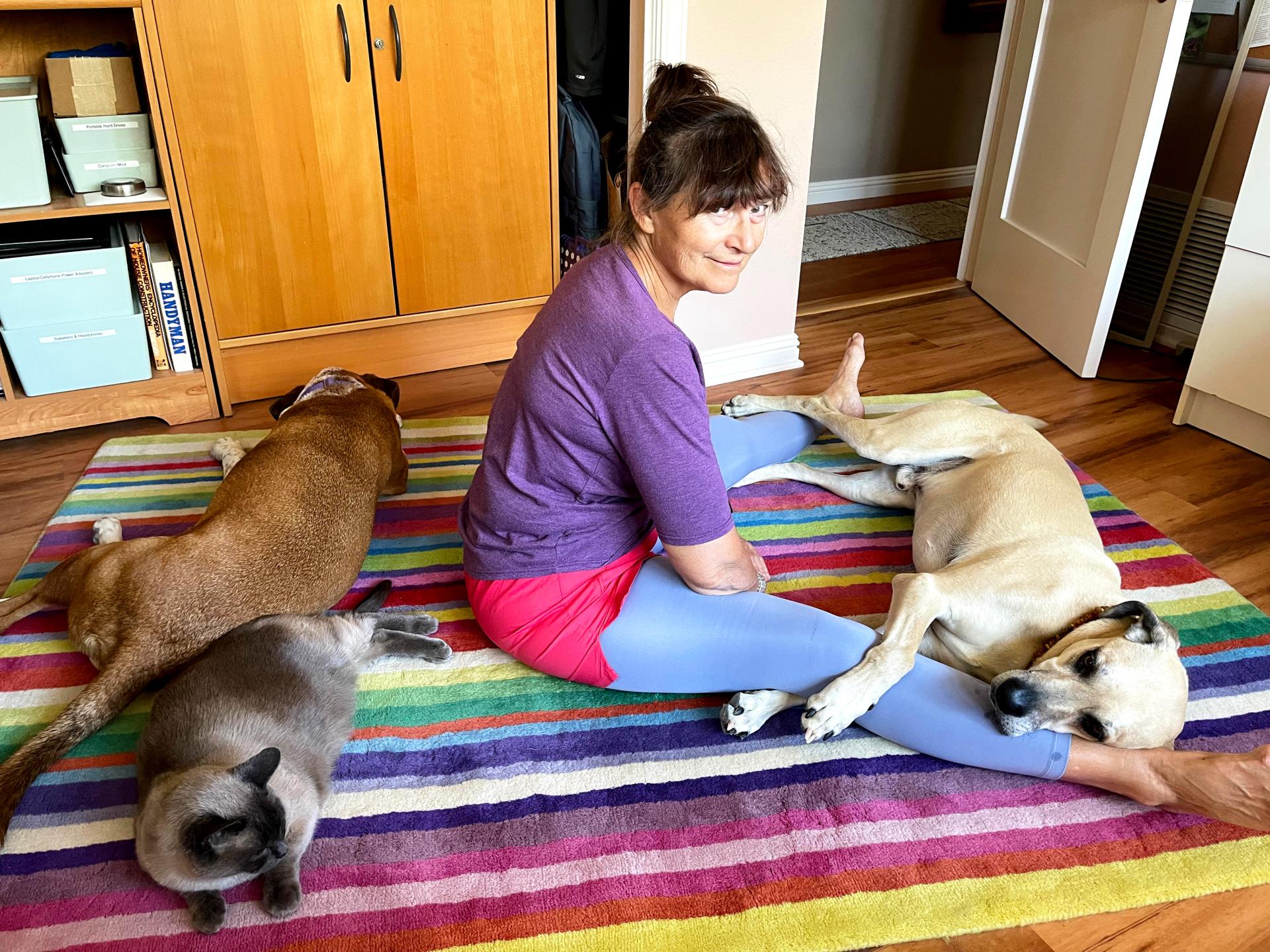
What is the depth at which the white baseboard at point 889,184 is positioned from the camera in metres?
5.16

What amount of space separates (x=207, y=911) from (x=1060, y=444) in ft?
8.26

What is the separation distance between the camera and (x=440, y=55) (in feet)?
8.78

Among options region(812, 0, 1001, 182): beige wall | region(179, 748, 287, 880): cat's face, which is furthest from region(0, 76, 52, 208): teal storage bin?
region(812, 0, 1001, 182): beige wall

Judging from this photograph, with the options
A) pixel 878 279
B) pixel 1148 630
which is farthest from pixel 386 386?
pixel 878 279

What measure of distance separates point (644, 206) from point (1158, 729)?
3.88 feet

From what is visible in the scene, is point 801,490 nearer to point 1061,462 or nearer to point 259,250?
point 1061,462

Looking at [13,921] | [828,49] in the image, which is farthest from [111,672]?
[828,49]

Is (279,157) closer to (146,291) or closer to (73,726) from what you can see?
(146,291)

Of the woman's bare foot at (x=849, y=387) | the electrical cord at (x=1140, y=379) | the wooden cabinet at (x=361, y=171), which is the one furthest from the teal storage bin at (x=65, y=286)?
the electrical cord at (x=1140, y=379)

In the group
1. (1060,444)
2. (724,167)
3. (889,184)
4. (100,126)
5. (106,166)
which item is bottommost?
(1060,444)

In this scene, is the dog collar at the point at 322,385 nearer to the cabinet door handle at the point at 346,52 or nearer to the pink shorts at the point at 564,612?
the pink shorts at the point at 564,612

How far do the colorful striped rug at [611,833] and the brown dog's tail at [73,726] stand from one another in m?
0.11

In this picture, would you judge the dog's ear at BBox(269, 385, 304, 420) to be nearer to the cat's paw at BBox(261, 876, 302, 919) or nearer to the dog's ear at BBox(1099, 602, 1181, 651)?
the cat's paw at BBox(261, 876, 302, 919)

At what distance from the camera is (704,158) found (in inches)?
55.0
